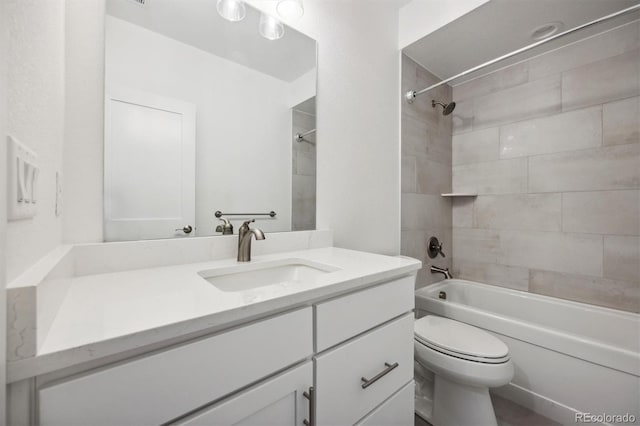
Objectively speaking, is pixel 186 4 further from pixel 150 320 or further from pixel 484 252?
pixel 484 252

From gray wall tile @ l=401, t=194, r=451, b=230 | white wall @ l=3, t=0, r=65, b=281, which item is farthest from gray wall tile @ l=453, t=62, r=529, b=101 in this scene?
white wall @ l=3, t=0, r=65, b=281

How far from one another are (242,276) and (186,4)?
1002 mm

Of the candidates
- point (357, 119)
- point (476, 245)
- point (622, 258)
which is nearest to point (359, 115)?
point (357, 119)

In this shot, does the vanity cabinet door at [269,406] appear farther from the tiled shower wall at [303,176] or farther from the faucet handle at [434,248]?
the faucet handle at [434,248]

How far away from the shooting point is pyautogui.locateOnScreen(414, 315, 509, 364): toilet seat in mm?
1123

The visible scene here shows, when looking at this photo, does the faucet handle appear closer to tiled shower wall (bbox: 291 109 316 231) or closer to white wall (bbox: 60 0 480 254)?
white wall (bbox: 60 0 480 254)

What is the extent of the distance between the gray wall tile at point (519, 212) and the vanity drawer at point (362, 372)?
1603 mm

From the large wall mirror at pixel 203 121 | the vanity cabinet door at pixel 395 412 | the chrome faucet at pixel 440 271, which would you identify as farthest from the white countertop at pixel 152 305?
the chrome faucet at pixel 440 271

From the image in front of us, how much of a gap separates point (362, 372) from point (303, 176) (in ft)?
2.80

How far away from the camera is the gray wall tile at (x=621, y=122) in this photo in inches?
61.2

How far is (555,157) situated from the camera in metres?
1.81

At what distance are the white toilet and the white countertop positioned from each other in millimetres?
641

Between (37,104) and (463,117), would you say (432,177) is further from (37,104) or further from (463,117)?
(37,104)

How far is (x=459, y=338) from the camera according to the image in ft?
4.16
